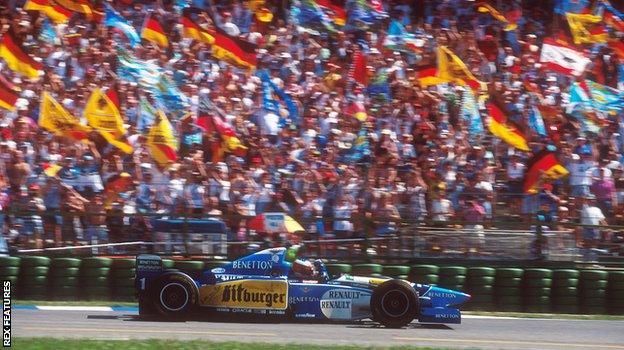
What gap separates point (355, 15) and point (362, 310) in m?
9.44

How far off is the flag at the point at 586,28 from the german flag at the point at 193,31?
744 centimetres

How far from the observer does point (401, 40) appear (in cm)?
2188

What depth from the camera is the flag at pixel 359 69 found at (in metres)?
20.7

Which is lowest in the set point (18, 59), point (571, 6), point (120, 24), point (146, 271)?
point (146, 271)

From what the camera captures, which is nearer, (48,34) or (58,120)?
(58,120)

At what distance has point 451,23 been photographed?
74.5 feet

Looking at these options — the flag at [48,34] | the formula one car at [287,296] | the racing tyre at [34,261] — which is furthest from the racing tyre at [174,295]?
the flag at [48,34]

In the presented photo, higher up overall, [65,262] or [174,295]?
[65,262]

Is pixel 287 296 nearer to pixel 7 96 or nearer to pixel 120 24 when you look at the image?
pixel 7 96

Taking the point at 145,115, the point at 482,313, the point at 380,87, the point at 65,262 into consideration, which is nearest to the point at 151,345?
the point at 65,262

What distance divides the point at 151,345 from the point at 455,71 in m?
11.2

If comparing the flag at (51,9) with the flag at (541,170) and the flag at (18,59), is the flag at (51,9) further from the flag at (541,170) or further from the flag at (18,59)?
the flag at (541,170)

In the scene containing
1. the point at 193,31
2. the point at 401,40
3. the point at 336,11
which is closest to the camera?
the point at 193,31

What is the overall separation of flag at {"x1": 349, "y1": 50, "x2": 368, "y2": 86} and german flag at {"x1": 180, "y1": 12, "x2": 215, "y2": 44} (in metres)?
2.75
